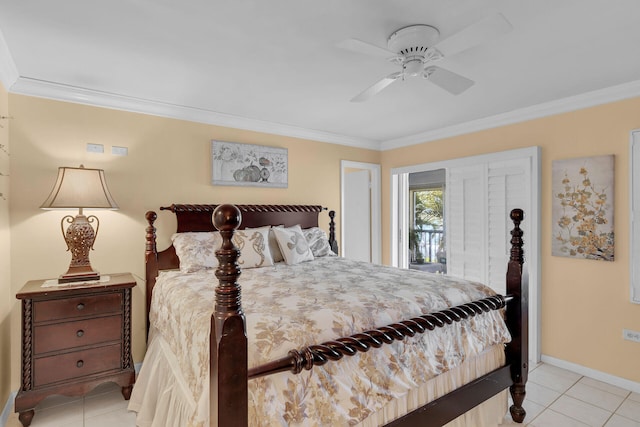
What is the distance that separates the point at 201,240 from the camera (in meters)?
2.95

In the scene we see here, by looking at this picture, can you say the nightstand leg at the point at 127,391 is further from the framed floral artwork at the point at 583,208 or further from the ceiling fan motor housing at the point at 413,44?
the framed floral artwork at the point at 583,208

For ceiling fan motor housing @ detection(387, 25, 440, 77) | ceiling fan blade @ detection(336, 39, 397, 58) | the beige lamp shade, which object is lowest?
the beige lamp shade

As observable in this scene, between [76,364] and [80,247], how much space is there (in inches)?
32.4

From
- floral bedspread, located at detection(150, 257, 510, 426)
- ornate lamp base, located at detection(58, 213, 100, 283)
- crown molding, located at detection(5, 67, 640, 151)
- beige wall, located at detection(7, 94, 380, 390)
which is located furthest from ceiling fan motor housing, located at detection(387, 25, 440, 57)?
ornate lamp base, located at detection(58, 213, 100, 283)

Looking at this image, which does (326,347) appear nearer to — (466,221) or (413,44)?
(413,44)

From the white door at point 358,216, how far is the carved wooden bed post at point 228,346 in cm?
365

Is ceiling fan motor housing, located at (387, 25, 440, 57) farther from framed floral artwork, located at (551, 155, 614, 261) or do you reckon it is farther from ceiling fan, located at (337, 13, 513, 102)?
framed floral artwork, located at (551, 155, 614, 261)

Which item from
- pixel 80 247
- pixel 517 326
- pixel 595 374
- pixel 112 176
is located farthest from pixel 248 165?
pixel 595 374

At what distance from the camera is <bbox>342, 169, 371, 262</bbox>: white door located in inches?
192

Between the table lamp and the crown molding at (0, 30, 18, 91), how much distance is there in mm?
676

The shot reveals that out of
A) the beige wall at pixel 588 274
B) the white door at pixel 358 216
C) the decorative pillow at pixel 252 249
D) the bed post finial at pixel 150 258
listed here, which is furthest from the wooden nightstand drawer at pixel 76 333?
the beige wall at pixel 588 274

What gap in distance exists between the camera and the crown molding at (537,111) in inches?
107

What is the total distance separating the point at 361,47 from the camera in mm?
1732

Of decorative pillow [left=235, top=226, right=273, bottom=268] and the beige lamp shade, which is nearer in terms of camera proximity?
the beige lamp shade
